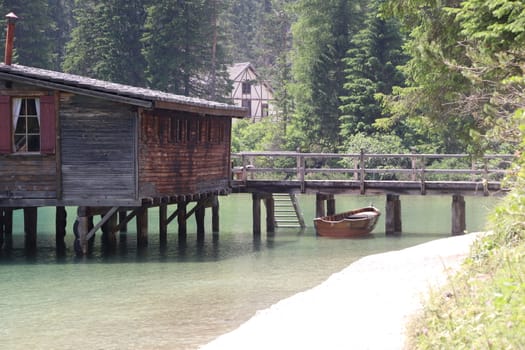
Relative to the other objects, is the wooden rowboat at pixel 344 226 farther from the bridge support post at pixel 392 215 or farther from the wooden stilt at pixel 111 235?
the wooden stilt at pixel 111 235

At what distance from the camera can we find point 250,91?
8819 cm

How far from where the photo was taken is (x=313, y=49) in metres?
61.6

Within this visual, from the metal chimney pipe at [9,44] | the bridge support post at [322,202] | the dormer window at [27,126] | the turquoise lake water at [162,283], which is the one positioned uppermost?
the metal chimney pipe at [9,44]

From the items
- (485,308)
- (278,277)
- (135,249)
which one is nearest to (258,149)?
(135,249)

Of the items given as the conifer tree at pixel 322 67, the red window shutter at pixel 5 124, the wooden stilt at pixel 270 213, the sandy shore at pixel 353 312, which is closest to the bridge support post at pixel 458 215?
the wooden stilt at pixel 270 213

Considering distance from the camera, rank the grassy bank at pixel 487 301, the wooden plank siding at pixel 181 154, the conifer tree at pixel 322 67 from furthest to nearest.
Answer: the conifer tree at pixel 322 67 < the wooden plank siding at pixel 181 154 < the grassy bank at pixel 487 301

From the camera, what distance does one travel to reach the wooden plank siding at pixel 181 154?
84.3 feet

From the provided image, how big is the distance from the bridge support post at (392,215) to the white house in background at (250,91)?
176 feet

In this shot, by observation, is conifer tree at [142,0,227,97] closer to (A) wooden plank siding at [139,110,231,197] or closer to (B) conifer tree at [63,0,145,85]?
(B) conifer tree at [63,0,145,85]

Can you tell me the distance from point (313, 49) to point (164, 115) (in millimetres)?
35967

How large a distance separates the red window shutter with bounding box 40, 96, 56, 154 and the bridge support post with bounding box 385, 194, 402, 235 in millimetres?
12019

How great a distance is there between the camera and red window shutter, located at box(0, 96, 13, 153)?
2455cm

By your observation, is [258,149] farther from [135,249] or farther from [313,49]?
[135,249]

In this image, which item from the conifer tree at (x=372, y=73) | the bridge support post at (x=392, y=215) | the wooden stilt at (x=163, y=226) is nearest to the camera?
the wooden stilt at (x=163, y=226)
